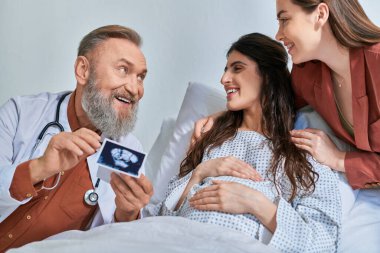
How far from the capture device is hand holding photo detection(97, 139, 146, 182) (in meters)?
1.56

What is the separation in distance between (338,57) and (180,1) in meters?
1.15

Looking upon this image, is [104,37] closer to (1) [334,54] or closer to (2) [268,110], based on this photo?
(2) [268,110]

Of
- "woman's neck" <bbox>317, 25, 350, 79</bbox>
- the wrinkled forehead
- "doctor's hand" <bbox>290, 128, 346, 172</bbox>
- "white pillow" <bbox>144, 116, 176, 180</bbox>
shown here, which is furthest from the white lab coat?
"woman's neck" <bbox>317, 25, 350, 79</bbox>

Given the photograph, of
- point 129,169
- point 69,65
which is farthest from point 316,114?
point 69,65

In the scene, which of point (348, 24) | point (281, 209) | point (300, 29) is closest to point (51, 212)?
point (281, 209)

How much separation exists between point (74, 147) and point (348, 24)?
1007 mm

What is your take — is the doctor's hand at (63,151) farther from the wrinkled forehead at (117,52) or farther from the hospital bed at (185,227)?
the wrinkled forehead at (117,52)

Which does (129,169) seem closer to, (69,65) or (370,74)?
(370,74)

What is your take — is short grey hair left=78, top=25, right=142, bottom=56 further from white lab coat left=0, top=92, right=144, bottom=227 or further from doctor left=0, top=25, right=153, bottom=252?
white lab coat left=0, top=92, right=144, bottom=227

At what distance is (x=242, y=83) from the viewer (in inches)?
84.2

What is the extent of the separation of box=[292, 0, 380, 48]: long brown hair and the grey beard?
724mm

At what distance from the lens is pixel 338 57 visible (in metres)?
1.96

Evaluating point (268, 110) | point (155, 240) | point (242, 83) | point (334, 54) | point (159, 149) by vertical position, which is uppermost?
point (334, 54)

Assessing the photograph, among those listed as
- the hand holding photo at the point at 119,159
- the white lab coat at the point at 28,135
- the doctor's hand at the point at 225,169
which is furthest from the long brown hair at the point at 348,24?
the white lab coat at the point at 28,135
